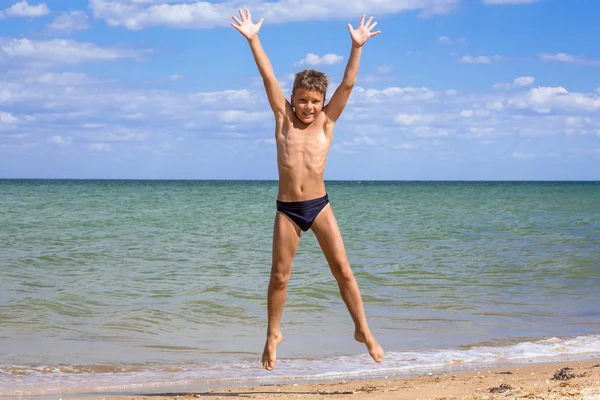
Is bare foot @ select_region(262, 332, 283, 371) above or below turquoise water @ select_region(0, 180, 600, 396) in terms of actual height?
above

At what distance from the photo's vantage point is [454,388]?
590 centimetres

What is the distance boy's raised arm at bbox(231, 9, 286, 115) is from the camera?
548cm

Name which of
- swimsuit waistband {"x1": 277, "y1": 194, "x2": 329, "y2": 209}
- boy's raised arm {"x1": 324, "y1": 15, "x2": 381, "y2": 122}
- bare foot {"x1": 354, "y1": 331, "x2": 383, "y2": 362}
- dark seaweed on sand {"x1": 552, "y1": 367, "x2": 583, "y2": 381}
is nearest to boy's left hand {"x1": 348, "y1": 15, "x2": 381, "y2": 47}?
boy's raised arm {"x1": 324, "y1": 15, "x2": 381, "y2": 122}

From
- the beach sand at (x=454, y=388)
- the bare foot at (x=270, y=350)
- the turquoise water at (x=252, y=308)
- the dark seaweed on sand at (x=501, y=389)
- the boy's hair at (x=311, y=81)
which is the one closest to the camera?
the boy's hair at (x=311, y=81)

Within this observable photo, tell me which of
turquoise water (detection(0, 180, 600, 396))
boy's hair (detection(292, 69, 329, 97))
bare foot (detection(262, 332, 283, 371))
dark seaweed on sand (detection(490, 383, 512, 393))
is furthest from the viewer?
turquoise water (detection(0, 180, 600, 396))

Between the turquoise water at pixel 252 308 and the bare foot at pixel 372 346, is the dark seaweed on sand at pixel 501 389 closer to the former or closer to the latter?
the bare foot at pixel 372 346

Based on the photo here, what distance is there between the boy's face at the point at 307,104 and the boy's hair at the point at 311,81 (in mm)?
29

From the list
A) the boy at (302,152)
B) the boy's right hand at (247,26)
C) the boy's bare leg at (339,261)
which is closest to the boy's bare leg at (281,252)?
the boy at (302,152)

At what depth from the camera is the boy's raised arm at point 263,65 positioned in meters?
5.48

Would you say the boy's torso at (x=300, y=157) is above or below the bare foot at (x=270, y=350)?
above

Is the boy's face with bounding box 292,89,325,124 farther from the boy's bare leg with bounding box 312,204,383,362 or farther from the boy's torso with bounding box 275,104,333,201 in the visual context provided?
the boy's bare leg with bounding box 312,204,383,362

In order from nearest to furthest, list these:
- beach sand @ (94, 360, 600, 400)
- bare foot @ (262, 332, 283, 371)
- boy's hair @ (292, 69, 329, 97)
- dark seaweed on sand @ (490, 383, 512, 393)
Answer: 1. boy's hair @ (292, 69, 329, 97)
2. beach sand @ (94, 360, 600, 400)
3. dark seaweed on sand @ (490, 383, 512, 393)
4. bare foot @ (262, 332, 283, 371)

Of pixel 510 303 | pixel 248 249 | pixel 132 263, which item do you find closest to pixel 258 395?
pixel 510 303

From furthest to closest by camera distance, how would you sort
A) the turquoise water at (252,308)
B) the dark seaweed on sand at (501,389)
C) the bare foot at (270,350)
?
the turquoise water at (252,308) → the bare foot at (270,350) → the dark seaweed on sand at (501,389)
